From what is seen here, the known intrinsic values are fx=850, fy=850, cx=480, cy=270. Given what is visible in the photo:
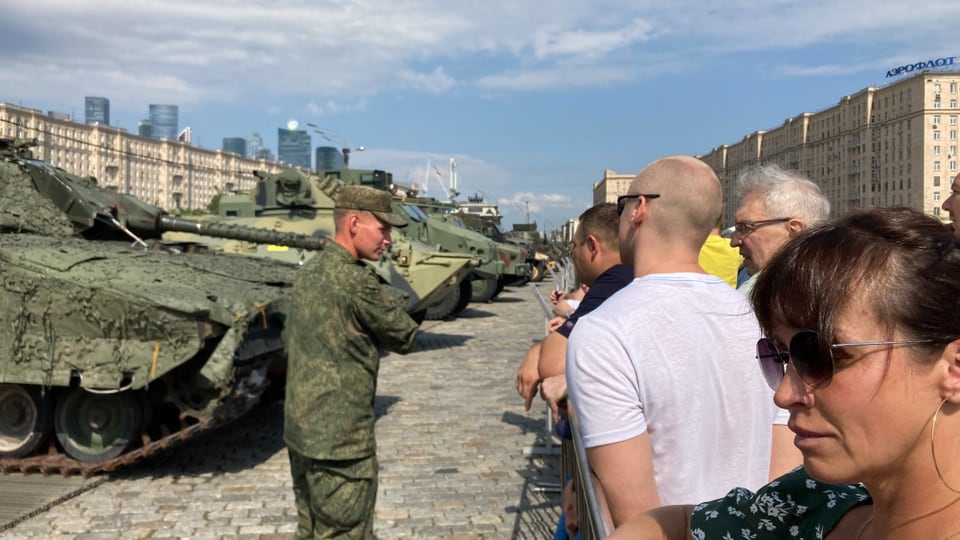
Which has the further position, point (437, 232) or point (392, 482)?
point (437, 232)

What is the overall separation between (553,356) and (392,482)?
Result: 12.6ft

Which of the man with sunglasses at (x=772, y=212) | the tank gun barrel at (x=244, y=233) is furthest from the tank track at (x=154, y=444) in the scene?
the man with sunglasses at (x=772, y=212)

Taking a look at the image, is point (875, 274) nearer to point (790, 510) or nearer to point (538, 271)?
point (790, 510)

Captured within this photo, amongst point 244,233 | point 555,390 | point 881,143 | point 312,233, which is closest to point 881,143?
point 881,143

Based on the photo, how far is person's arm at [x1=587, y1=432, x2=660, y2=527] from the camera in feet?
6.55

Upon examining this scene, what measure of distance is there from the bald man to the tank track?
15.5 feet

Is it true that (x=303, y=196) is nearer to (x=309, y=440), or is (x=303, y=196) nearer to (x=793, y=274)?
(x=309, y=440)

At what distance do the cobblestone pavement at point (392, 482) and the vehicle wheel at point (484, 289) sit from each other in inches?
444

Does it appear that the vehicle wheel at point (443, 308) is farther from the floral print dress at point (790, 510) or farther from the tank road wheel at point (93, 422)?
the floral print dress at point (790, 510)

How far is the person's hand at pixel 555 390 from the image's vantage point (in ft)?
9.55

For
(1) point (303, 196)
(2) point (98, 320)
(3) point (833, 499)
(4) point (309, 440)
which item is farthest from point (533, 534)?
(1) point (303, 196)

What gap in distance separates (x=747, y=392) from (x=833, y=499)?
823mm

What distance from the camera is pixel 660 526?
1529 millimetres

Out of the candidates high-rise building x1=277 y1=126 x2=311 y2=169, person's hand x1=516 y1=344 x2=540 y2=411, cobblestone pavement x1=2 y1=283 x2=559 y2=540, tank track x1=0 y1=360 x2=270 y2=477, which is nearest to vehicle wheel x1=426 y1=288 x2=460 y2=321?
cobblestone pavement x1=2 y1=283 x2=559 y2=540
